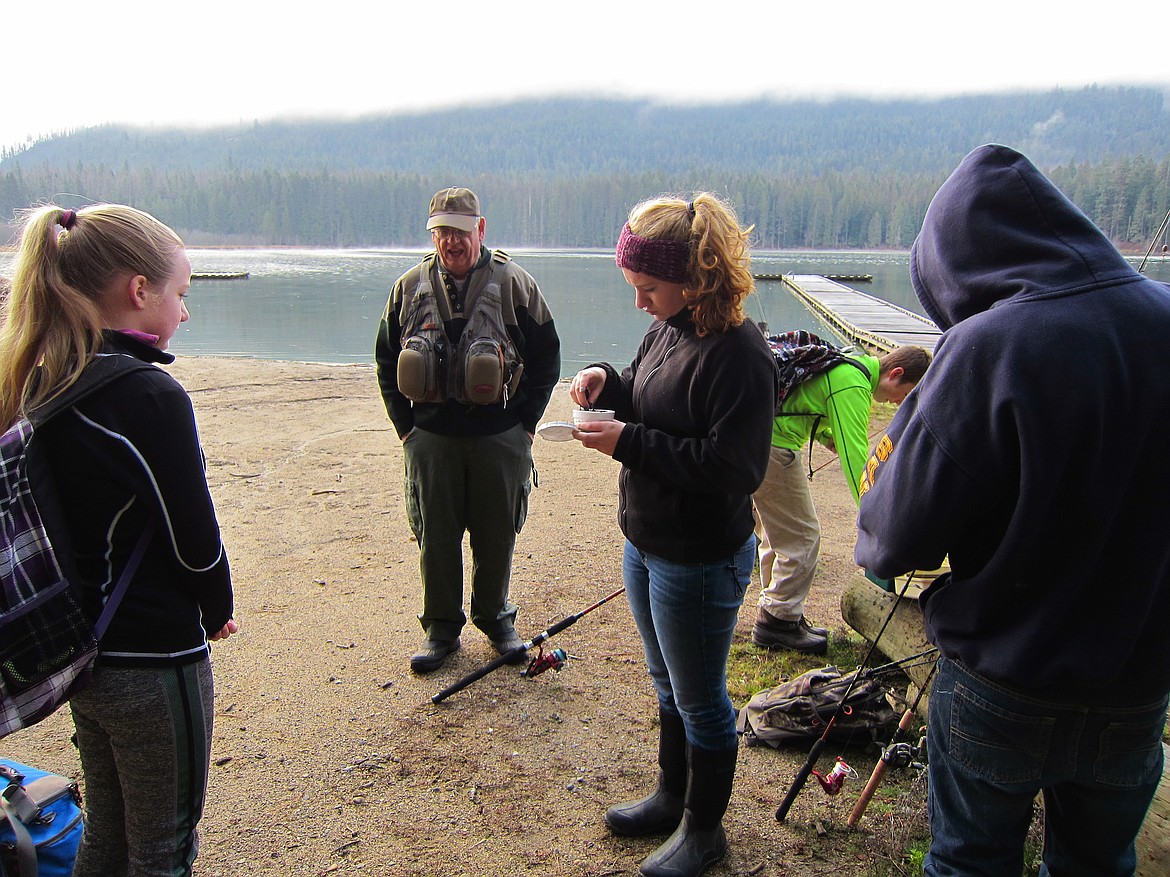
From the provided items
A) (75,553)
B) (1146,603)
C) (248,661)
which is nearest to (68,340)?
(75,553)

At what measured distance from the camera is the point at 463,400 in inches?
151

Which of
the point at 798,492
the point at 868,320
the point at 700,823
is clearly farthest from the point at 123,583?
the point at 868,320

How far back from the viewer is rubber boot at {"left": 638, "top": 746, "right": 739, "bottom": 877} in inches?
98.4

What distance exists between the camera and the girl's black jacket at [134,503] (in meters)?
1.76

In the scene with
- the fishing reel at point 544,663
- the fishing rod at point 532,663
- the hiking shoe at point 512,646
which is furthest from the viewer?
the hiking shoe at point 512,646

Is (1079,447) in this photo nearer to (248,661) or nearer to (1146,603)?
(1146,603)

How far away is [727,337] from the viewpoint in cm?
233

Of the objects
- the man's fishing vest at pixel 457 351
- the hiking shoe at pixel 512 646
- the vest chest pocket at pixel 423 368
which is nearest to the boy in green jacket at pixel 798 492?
the hiking shoe at pixel 512 646

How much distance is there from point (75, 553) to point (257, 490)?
562 centimetres

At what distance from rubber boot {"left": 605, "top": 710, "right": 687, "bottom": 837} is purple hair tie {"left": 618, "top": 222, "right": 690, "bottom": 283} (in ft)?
4.71

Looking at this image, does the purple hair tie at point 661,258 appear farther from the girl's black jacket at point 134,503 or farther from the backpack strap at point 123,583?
the backpack strap at point 123,583

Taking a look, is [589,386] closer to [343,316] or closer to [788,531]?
[788,531]

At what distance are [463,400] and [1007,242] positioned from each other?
8.57 feet

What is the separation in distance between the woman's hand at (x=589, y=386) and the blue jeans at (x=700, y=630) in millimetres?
539
